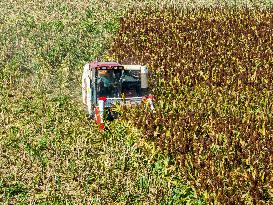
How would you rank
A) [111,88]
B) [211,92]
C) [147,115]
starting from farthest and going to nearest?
[211,92] → [111,88] → [147,115]

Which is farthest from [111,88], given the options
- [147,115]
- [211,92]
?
[211,92]

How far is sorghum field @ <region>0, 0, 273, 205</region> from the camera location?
26.2ft

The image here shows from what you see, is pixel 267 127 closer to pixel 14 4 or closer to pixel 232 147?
pixel 232 147

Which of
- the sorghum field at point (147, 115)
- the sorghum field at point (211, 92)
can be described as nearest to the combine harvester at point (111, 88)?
the sorghum field at point (147, 115)

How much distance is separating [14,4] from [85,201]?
1845 cm

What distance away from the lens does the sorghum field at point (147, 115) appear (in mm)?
7984

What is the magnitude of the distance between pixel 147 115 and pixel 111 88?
1.40 meters

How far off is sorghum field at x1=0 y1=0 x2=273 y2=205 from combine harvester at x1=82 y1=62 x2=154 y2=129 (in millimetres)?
358

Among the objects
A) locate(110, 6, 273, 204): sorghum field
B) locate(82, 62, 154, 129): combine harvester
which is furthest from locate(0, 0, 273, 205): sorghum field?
locate(82, 62, 154, 129): combine harvester

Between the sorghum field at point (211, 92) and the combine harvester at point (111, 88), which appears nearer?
Result: the sorghum field at point (211, 92)

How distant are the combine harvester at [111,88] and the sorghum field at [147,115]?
36 cm

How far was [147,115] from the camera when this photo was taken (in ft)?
33.5

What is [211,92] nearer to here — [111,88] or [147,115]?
[111,88]

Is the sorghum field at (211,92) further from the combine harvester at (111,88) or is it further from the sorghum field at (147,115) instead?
the combine harvester at (111,88)
